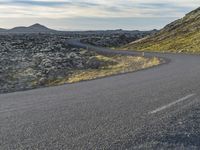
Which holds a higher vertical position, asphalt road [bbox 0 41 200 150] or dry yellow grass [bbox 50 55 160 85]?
asphalt road [bbox 0 41 200 150]

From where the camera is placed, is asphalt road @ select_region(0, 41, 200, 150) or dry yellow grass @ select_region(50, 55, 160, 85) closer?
asphalt road @ select_region(0, 41, 200, 150)

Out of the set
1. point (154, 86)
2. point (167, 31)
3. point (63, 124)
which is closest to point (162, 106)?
point (63, 124)

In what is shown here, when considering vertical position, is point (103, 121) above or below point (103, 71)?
above

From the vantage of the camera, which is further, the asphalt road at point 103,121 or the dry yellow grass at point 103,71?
the dry yellow grass at point 103,71

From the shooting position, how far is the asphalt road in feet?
21.3

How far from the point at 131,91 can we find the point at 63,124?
544 cm

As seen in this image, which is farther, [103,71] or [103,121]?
[103,71]

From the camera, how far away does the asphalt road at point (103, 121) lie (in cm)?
650

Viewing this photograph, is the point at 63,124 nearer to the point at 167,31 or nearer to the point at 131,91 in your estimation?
the point at 131,91

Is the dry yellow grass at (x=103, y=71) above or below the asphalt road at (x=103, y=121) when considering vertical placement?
below

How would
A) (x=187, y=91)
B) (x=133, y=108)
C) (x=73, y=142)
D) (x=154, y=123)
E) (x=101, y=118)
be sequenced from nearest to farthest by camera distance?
1. (x=73, y=142)
2. (x=154, y=123)
3. (x=101, y=118)
4. (x=133, y=108)
5. (x=187, y=91)

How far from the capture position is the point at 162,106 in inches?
386

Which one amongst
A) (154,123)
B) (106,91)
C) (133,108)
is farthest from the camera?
(106,91)

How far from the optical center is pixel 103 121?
8.19 meters
